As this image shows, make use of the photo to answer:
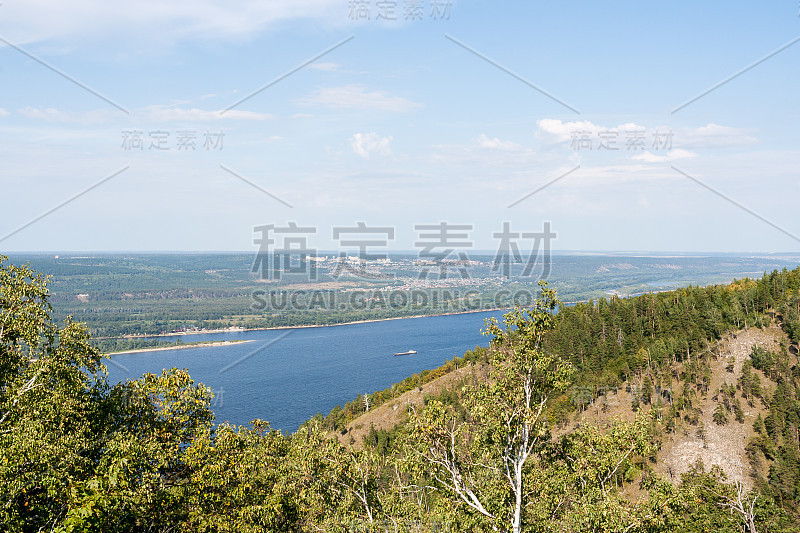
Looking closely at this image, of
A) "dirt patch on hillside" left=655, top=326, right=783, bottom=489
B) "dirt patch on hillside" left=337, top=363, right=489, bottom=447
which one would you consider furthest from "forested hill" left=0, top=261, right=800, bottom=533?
"dirt patch on hillside" left=337, top=363, right=489, bottom=447

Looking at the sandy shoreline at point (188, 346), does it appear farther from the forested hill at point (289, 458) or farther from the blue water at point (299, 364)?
the forested hill at point (289, 458)

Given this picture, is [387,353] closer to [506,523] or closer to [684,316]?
[684,316]

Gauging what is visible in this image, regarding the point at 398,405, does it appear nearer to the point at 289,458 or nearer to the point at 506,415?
the point at 289,458

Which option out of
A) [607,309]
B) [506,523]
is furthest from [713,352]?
[506,523]

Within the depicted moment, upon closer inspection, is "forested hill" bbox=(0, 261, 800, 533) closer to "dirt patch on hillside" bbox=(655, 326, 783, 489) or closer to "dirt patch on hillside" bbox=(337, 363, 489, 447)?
"dirt patch on hillside" bbox=(655, 326, 783, 489)

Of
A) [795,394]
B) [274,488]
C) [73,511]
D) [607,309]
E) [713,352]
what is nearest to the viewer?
[73,511]

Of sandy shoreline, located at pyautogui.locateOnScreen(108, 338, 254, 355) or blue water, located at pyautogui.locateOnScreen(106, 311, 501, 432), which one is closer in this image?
blue water, located at pyautogui.locateOnScreen(106, 311, 501, 432)

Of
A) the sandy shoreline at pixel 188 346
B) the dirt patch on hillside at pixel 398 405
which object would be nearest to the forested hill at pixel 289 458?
the dirt patch on hillside at pixel 398 405
